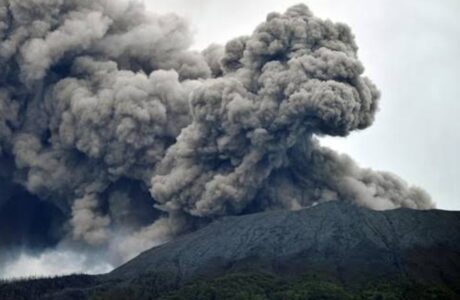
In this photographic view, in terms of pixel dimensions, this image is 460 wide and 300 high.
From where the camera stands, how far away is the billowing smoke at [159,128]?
105 m

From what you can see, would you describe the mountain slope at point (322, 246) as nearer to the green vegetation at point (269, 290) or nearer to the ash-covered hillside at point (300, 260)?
the ash-covered hillside at point (300, 260)

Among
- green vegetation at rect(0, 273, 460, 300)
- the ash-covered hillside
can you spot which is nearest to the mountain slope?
the ash-covered hillside

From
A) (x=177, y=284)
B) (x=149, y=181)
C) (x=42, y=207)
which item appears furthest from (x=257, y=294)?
(x=42, y=207)

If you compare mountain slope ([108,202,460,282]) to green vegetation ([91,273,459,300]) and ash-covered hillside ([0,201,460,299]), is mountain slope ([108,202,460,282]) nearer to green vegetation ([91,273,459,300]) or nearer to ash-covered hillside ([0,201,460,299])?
ash-covered hillside ([0,201,460,299])

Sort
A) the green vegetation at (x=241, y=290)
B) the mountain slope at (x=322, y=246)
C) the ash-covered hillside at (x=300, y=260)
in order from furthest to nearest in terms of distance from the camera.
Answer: the mountain slope at (x=322, y=246), the ash-covered hillside at (x=300, y=260), the green vegetation at (x=241, y=290)

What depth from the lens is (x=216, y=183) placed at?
103750 millimetres

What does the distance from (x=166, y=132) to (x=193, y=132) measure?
3125mm

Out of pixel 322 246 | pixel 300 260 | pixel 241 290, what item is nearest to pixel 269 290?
pixel 241 290

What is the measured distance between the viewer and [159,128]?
4237 inches

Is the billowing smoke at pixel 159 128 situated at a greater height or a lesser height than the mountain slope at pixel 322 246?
greater

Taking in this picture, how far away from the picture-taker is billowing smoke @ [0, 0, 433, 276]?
104688mm

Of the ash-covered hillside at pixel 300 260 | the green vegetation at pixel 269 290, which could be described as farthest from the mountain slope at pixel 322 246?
the green vegetation at pixel 269 290

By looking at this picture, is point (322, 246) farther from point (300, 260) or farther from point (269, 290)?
point (269, 290)

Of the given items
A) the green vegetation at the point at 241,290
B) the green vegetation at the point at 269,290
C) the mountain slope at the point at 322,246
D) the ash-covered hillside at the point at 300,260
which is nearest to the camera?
the green vegetation at the point at 269,290
